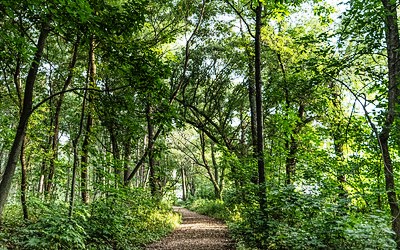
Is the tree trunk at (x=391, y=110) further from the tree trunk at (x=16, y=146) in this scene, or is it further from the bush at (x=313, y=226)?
the tree trunk at (x=16, y=146)

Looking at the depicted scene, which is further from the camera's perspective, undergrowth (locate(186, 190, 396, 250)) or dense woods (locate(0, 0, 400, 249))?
dense woods (locate(0, 0, 400, 249))

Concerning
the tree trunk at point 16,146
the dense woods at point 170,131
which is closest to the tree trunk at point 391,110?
the dense woods at point 170,131

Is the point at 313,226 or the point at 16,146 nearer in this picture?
the point at 16,146

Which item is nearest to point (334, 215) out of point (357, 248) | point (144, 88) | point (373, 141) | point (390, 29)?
point (357, 248)

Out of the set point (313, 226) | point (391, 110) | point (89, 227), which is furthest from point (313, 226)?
point (89, 227)

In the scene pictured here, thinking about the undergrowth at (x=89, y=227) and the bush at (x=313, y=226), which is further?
the undergrowth at (x=89, y=227)

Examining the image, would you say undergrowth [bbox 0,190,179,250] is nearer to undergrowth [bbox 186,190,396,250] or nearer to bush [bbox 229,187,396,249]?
undergrowth [bbox 186,190,396,250]

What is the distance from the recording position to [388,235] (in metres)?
4.68

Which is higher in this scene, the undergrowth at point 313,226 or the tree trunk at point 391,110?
the tree trunk at point 391,110

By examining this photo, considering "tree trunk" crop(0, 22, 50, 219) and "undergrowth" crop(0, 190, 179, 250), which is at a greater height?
"tree trunk" crop(0, 22, 50, 219)

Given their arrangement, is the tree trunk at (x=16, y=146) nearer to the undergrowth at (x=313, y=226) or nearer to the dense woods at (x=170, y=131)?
the dense woods at (x=170, y=131)

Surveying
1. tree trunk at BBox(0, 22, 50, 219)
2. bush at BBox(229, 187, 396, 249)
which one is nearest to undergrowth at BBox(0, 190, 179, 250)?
tree trunk at BBox(0, 22, 50, 219)

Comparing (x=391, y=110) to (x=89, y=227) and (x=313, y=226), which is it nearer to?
(x=313, y=226)

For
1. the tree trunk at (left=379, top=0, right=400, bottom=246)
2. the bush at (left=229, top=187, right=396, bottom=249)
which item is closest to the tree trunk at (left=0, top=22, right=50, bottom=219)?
the bush at (left=229, top=187, right=396, bottom=249)
